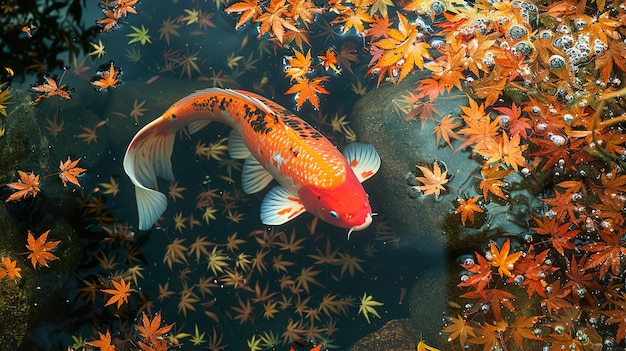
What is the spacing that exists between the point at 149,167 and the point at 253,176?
82 centimetres

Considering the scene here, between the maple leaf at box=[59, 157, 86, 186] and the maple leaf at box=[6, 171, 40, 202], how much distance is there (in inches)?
7.4

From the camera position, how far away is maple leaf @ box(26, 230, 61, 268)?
371 centimetres

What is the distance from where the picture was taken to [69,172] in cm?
400

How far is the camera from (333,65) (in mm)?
4219

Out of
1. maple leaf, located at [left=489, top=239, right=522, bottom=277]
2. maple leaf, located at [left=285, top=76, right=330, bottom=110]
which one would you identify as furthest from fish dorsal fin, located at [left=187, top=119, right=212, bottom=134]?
maple leaf, located at [left=489, top=239, right=522, bottom=277]

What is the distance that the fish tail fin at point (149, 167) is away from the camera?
12.1 feet

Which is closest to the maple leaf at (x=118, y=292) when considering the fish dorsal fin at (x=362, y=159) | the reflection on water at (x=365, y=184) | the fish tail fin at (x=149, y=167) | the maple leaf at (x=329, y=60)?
the reflection on water at (x=365, y=184)

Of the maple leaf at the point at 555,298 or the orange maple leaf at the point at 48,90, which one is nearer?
the maple leaf at the point at 555,298

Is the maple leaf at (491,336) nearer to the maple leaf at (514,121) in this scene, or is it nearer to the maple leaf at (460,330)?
the maple leaf at (460,330)

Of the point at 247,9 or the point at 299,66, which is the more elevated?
the point at 247,9

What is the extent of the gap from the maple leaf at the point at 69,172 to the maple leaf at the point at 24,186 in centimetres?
19

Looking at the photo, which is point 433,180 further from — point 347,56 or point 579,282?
point 347,56

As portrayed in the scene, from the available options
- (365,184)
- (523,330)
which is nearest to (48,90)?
(365,184)

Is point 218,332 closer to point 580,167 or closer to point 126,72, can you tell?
point 126,72
